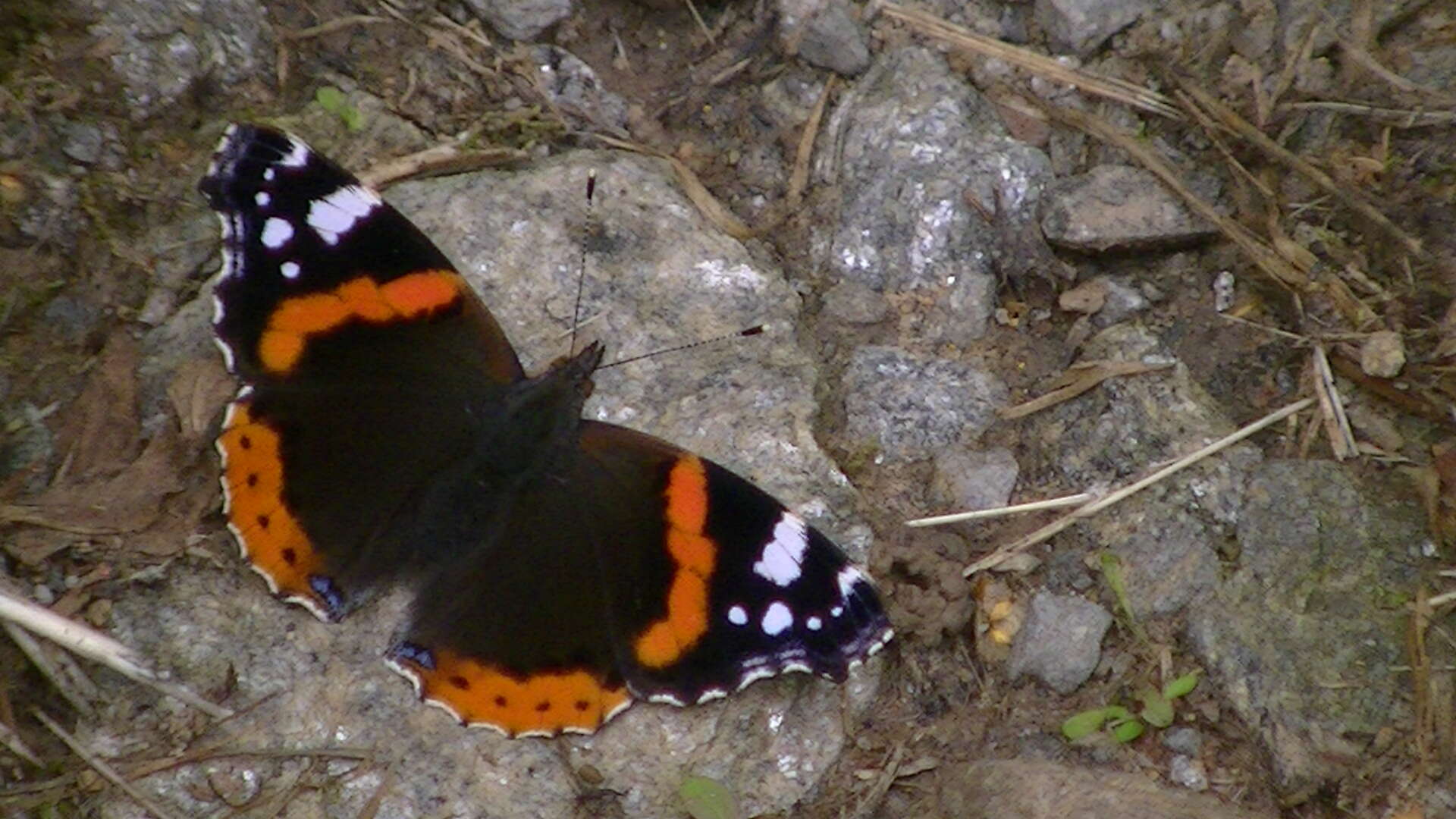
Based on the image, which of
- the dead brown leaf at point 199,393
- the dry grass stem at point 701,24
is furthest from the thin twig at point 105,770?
the dry grass stem at point 701,24

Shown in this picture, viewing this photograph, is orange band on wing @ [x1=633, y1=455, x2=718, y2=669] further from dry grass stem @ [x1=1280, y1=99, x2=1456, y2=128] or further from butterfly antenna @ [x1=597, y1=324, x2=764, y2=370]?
dry grass stem @ [x1=1280, y1=99, x2=1456, y2=128]

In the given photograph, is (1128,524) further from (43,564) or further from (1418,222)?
Answer: (43,564)

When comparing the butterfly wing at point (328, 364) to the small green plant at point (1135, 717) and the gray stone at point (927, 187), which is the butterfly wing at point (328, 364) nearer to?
the gray stone at point (927, 187)

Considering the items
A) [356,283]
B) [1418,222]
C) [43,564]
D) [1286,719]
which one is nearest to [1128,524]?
[1286,719]

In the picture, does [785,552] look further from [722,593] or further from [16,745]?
[16,745]

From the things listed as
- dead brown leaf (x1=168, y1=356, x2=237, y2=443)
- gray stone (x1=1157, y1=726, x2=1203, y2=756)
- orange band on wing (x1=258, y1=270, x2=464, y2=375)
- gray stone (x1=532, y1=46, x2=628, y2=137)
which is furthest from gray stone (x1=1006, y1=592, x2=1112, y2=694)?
dead brown leaf (x1=168, y1=356, x2=237, y2=443)

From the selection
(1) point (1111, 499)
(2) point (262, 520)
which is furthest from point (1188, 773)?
(2) point (262, 520)
